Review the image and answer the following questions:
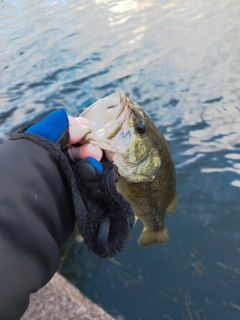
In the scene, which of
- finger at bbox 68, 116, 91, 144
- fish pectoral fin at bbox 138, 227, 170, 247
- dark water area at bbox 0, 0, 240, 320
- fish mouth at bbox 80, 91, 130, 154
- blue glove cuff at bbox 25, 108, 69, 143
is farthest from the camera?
dark water area at bbox 0, 0, 240, 320

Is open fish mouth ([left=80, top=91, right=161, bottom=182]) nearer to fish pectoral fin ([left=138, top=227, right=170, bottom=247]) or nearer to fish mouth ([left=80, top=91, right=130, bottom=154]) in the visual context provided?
fish mouth ([left=80, top=91, right=130, bottom=154])

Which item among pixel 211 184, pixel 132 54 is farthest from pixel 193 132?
pixel 132 54

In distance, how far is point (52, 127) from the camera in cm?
157

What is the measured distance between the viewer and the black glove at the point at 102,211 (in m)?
1.58

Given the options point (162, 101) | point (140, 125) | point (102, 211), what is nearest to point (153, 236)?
point (140, 125)

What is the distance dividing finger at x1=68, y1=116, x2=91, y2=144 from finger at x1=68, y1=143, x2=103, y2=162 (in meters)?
0.05

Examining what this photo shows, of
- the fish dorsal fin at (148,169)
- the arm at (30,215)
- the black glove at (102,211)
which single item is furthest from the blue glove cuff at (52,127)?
the fish dorsal fin at (148,169)

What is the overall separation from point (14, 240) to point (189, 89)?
4.76m

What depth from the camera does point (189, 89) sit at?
5.58 metres

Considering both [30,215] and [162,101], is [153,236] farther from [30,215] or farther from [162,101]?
[162,101]

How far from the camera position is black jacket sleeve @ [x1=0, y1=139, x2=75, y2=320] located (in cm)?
120

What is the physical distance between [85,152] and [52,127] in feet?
0.72

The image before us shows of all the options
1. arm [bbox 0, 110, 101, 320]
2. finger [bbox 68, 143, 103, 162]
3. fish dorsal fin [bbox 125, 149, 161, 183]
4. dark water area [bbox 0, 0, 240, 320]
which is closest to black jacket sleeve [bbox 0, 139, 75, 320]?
arm [bbox 0, 110, 101, 320]

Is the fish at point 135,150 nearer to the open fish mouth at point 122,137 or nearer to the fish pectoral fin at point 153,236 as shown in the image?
the open fish mouth at point 122,137
